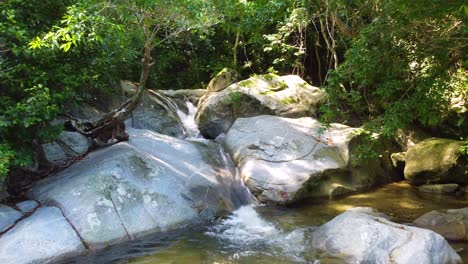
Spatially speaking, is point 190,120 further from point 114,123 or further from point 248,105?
point 114,123

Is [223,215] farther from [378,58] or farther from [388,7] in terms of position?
[388,7]

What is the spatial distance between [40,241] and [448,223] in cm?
Answer: 581

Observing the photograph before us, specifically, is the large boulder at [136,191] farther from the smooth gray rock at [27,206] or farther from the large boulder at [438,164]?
the large boulder at [438,164]

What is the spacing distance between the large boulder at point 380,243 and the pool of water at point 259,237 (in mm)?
219

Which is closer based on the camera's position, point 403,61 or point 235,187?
point 403,61

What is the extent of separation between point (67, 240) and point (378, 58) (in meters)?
5.70

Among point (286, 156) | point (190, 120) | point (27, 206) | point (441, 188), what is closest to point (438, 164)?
point (441, 188)

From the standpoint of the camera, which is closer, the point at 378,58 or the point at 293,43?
the point at 378,58

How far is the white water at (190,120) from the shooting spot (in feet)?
37.5

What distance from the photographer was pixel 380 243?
5.05 metres

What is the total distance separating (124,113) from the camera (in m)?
7.65

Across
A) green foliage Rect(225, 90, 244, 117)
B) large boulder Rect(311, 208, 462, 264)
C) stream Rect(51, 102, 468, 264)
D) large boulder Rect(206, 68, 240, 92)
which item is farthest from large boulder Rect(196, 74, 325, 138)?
large boulder Rect(311, 208, 462, 264)

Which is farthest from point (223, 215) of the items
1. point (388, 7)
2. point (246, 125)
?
point (388, 7)

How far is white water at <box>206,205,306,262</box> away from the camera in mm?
5480
